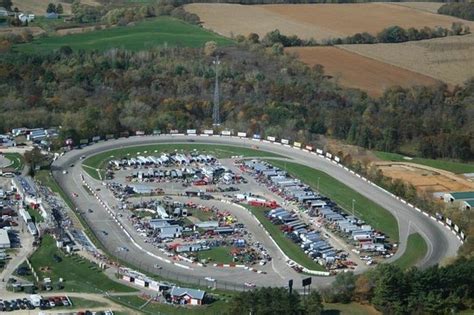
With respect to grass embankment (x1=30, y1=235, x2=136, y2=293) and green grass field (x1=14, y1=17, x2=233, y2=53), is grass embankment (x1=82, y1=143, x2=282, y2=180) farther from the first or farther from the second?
green grass field (x1=14, y1=17, x2=233, y2=53)

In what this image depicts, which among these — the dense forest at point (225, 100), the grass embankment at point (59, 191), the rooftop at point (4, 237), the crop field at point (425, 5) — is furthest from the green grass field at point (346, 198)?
the crop field at point (425, 5)

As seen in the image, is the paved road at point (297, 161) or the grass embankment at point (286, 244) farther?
the paved road at point (297, 161)

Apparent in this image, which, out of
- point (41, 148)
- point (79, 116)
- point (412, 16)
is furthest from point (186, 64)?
point (412, 16)

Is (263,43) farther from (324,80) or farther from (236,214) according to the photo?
(236,214)

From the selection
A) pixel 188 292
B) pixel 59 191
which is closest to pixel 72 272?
pixel 188 292

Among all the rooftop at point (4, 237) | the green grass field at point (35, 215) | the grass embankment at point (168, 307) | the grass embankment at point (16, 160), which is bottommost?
the grass embankment at point (168, 307)

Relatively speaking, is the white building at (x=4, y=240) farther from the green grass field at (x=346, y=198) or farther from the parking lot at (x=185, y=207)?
the green grass field at (x=346, y=198)
